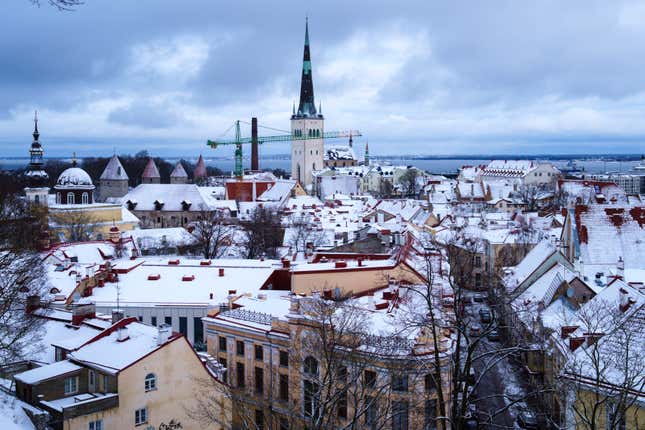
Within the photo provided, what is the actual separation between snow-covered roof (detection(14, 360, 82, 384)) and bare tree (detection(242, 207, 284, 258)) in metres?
27.8

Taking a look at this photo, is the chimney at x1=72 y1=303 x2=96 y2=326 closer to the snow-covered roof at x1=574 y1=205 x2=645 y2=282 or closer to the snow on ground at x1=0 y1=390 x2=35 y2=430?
the snow on ground at x1=0 y1=390 x2=35 y2=430

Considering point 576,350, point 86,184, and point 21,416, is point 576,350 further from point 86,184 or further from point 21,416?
point 86,184

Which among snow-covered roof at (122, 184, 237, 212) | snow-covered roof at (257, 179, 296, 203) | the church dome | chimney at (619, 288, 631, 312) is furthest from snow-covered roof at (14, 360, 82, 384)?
snow-covered roof at (257, 179, 296, 203)

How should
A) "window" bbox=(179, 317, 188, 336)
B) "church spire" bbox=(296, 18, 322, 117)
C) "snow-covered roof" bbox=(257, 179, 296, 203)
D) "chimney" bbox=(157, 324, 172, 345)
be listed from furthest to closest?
"church spire" bbox=(296, 18, 322, 117) < "snow-covered roof" bbox=(257, 179, 296, 203) < "window" bbox=(179, 317, 188, 336) < "chimney" bbox=(157, 324, 172, 345)

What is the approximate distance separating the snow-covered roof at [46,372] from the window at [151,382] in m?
1.64

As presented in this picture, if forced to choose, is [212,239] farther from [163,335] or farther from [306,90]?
[306,90]

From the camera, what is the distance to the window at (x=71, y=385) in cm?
1848

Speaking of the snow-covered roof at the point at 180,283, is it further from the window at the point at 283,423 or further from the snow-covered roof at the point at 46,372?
the snow-covered roof at the point at 46,372

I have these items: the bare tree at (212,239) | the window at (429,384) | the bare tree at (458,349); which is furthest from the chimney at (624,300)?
the bare tree at (212,239)

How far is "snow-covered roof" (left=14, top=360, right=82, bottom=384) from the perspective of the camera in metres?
17.9

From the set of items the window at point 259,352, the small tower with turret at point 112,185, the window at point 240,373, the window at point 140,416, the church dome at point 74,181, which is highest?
the church dome at point 74,181

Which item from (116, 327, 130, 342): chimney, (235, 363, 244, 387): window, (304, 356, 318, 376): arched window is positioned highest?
(116, 327, 130, 342): chimney

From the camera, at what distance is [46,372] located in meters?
18.3

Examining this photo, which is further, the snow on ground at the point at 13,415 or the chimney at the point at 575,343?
the chimney at the point at 575,343
